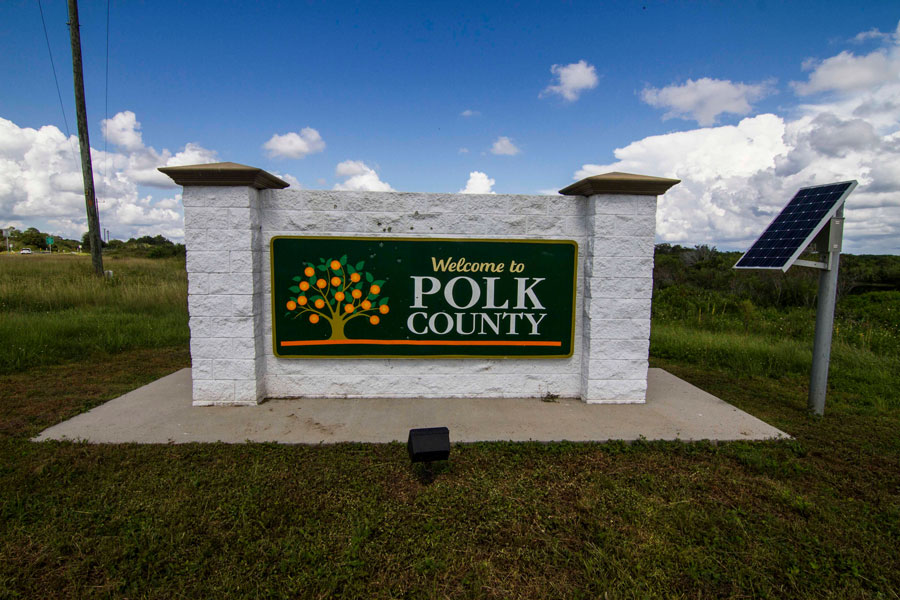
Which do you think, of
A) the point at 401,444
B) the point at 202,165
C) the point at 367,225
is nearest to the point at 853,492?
the point at 401,444

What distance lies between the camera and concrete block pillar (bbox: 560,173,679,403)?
442 centimetres

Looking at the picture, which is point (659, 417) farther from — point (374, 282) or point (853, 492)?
point (374, 282)

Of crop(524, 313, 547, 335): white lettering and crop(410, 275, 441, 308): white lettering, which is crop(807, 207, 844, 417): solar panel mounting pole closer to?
crop(524, 313, 547, 335): white lettering

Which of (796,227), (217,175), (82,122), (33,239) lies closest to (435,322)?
(217,175)

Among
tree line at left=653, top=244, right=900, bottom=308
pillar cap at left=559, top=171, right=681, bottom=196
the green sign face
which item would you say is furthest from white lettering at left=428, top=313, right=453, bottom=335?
tree line at left=653, top=244, right=900, bottom=308

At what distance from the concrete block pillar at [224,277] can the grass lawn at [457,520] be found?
3.14 feet

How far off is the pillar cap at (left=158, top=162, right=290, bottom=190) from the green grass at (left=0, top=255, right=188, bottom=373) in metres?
4.45

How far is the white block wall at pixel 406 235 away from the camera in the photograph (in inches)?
169

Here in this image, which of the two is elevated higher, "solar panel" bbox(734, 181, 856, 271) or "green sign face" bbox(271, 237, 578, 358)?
"solar panel" bbox(734, 181, 856, 271)

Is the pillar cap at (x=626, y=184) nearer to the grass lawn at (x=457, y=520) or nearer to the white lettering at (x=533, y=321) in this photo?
the white lettering at (x=533, y=321)

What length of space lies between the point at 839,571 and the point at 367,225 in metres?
4.22

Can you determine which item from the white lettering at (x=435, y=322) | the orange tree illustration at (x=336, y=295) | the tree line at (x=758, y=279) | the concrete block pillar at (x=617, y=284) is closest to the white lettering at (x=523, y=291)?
the concrete block pillar at (x=617, y=284)

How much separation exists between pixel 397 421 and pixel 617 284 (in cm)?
254

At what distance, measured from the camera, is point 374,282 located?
4.55 m
